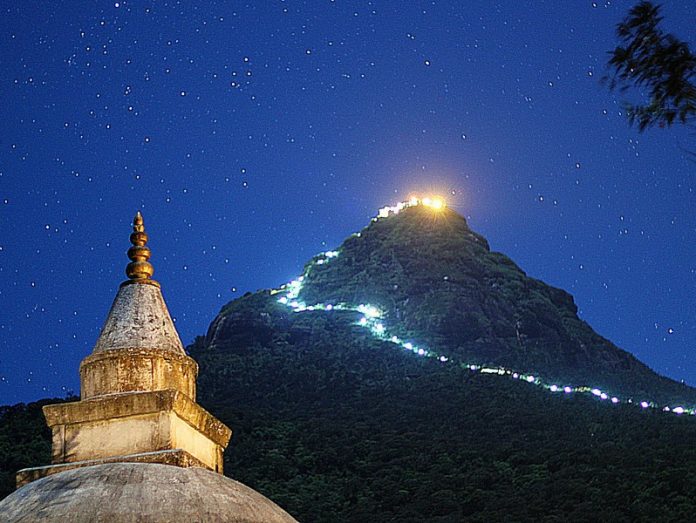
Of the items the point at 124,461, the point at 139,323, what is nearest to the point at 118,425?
the point at 124,461

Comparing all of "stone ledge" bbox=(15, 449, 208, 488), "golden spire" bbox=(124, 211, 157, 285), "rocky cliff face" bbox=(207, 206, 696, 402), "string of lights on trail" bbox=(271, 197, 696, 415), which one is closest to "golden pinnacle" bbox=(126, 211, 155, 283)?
"golden spire" bbox=(124, 211, 157, 285)

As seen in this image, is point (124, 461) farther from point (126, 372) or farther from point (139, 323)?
point (139, 323)

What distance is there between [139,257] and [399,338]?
5305 cm

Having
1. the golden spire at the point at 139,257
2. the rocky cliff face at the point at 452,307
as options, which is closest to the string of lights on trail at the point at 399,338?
the rocky cliff face at the point at 452,307

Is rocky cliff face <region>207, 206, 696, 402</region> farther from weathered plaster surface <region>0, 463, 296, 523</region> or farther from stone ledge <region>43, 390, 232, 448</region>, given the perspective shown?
weathered plaster surface <region>0, 463, 296, 523</region>

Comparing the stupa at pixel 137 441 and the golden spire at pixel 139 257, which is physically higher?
the golden spire at pixel 139 257

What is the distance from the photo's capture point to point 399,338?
59.3 meters

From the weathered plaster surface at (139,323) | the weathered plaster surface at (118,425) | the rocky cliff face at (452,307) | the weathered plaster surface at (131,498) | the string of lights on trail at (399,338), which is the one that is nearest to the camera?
the weathered plaster surface at (131,498)

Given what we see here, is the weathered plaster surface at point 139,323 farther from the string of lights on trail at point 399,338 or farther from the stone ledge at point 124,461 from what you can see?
the string of lights on trail at point 399,338

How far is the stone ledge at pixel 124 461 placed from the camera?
19.0 feet

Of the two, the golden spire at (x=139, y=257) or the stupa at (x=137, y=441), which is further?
the golden spire at (x=139, y=257)

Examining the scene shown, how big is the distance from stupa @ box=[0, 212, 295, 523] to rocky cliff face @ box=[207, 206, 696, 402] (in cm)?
4834

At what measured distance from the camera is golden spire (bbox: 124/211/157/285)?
6.68m

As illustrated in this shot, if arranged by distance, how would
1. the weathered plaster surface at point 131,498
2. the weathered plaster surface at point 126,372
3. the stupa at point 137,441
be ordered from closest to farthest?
the weathered plaster surface at point 131,498 < the stupa at point 137,441 < the weathered plaster surface at point 126,372
